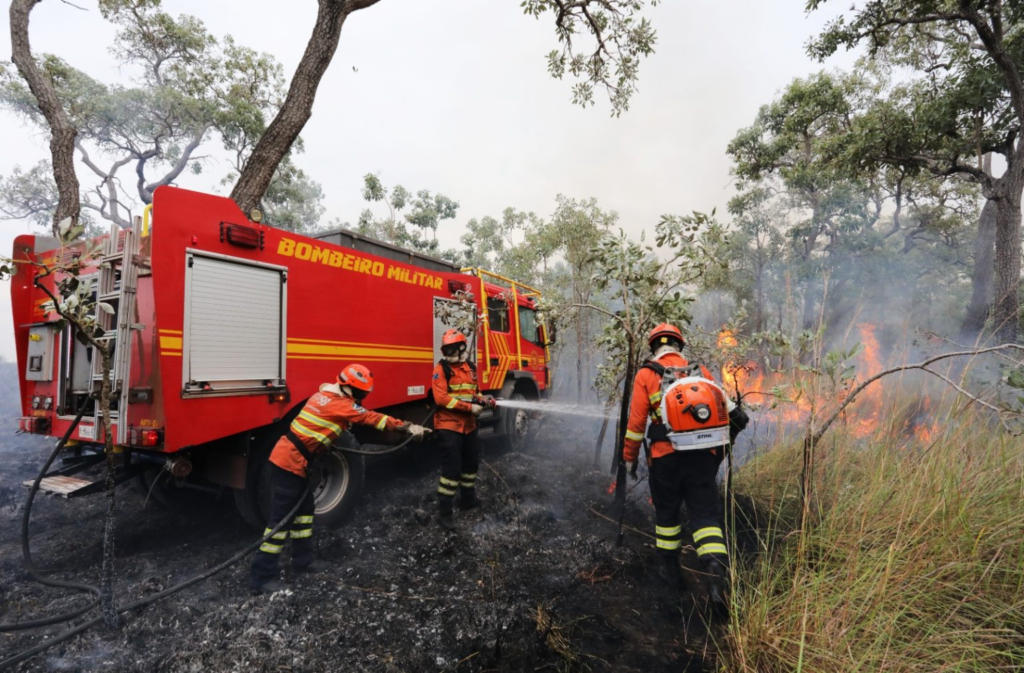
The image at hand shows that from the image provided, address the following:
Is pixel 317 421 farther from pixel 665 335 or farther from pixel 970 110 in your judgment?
pixel 970 110

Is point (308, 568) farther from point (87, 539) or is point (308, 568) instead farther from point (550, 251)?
point (550, 251)

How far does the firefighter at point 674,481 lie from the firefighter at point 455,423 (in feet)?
6.15

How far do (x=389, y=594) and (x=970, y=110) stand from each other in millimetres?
10667

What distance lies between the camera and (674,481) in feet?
11.4

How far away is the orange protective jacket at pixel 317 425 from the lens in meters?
3.70

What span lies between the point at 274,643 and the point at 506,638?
145 cm

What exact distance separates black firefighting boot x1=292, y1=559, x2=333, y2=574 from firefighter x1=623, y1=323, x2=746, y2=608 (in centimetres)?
269

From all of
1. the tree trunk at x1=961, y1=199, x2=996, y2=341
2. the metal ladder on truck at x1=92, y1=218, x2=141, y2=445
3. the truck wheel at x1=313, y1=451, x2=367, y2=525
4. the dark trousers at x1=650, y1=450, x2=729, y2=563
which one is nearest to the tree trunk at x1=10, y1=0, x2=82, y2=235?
the metal ladder on truck at x1=92, y1=218, x2=141, y2=445

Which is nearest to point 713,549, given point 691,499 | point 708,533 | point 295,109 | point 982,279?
point 708,533

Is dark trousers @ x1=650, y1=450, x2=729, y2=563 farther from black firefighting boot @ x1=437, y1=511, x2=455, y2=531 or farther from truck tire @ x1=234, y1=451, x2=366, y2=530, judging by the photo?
truck tire @ x1=234, y1=451, x2=366, y2=530

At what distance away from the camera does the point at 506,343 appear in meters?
7.51

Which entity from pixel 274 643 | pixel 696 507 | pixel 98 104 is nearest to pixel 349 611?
pixel 274 643

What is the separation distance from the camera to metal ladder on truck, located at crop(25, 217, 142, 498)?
3402 millimetres

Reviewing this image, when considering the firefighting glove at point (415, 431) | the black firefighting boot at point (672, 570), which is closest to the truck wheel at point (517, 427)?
the firefighting glove at point (415, 431)
